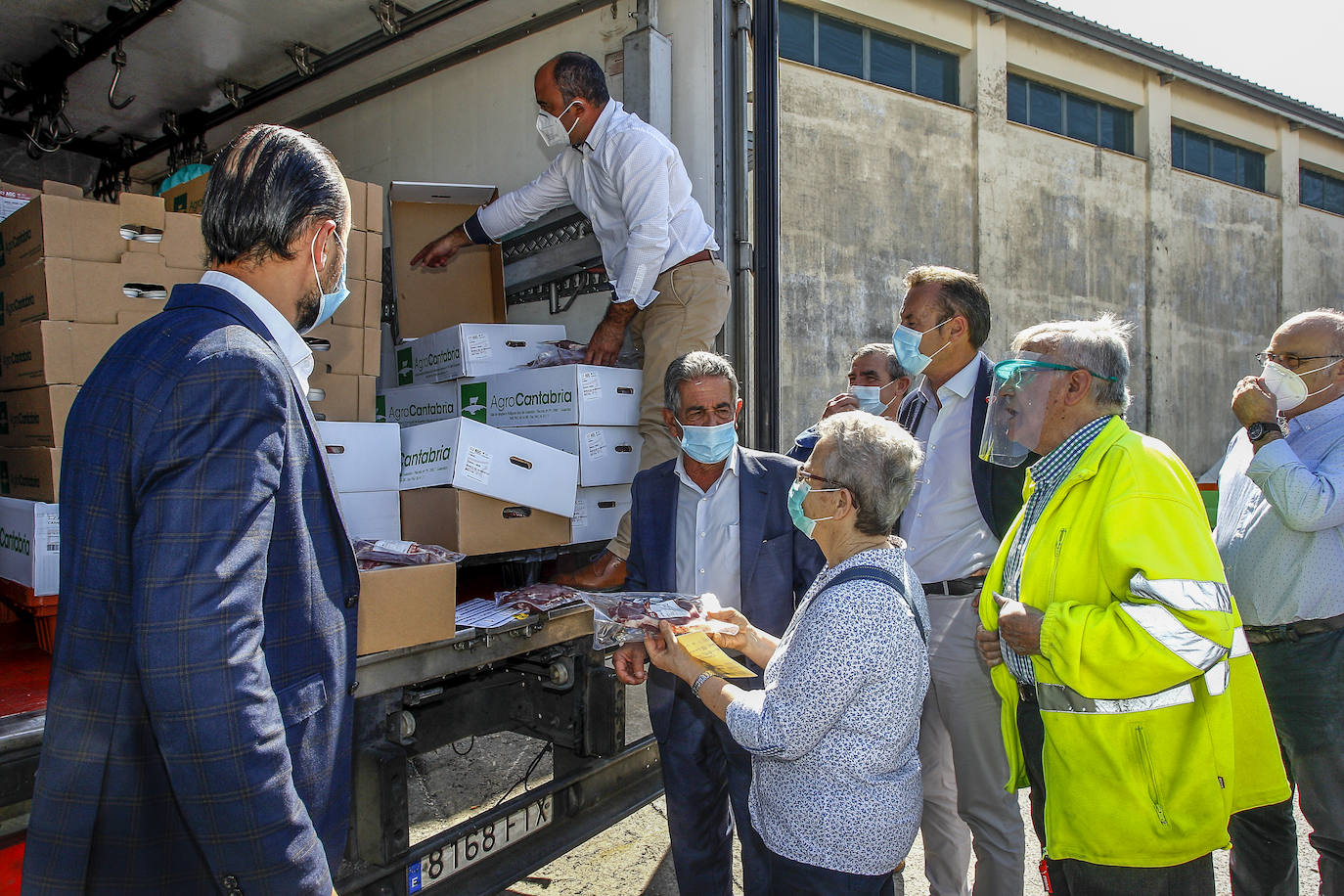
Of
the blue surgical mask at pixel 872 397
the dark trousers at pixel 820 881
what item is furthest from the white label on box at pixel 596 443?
the dark trousers at pixel 820 881

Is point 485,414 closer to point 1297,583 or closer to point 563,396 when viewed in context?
point 563,396

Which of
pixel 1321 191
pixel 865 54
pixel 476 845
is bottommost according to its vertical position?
pixel 476 845

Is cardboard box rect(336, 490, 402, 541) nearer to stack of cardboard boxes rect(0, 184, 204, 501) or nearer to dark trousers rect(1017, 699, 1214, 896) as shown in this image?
stack of cardboard boxes rect(0, 184, 204, 501)

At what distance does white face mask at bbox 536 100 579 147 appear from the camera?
11.1ft

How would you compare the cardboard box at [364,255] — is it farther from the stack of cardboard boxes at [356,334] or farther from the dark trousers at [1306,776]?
the dark trousers at [1306,776]

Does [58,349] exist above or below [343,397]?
above

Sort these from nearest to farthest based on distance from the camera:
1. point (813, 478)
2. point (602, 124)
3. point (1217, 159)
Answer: point (813, 478) < point (602, 124) < point (1217, 159)

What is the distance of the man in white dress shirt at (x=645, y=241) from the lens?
3.19 m

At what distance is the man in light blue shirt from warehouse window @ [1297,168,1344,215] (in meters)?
20.0

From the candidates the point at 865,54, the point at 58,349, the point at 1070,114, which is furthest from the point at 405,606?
the point at 1070,114

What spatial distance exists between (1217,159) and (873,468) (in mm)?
19275

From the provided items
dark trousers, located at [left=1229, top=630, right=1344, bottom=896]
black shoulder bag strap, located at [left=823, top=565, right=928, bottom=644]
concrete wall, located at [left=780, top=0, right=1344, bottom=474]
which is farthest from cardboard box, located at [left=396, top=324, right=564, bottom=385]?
concrete wall, located at [left=780, top=0, right=1344, bottom=474]

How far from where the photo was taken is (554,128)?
3.42m

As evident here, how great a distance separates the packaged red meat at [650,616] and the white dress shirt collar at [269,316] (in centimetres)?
102
